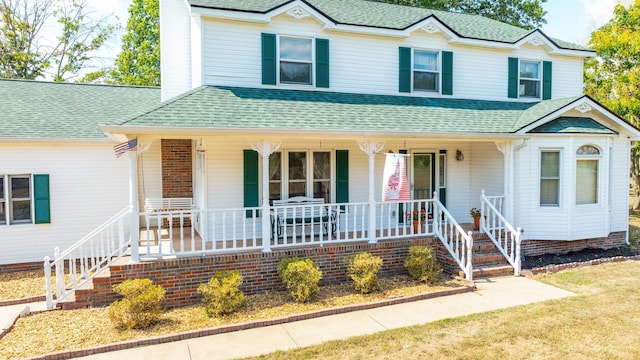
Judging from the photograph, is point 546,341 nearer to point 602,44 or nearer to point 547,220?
point 547,220

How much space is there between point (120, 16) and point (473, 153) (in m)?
28.0

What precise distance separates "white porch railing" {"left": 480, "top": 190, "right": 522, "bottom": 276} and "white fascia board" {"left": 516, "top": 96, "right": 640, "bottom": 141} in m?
2.09

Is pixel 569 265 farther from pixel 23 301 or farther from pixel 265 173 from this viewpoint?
pixel 23 301

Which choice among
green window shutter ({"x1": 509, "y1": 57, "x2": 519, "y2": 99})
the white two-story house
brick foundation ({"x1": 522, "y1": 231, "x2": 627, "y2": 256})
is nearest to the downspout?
the white two-story house

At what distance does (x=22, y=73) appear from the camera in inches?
1033

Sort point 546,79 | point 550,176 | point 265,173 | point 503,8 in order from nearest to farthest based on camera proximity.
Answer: point 265,173
point 550,176
point 546,79
point 503,8

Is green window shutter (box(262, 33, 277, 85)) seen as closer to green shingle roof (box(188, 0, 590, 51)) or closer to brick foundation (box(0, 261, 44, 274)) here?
green shingle roof (box(188, 0, 590, 51))

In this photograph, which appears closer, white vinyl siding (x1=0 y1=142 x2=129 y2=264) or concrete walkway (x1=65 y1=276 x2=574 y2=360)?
concrete walkway (x1=65 y1=276 x2=574 y2=360)

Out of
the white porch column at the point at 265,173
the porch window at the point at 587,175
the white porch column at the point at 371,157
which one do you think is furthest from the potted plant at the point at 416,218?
the porch window at the point at 587,175

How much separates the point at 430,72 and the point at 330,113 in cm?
431

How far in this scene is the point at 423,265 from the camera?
9.47m

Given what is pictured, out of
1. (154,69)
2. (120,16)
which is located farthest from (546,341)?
(120,16)

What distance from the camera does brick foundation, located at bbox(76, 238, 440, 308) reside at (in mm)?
8188

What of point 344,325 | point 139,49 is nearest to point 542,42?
point 344,325
